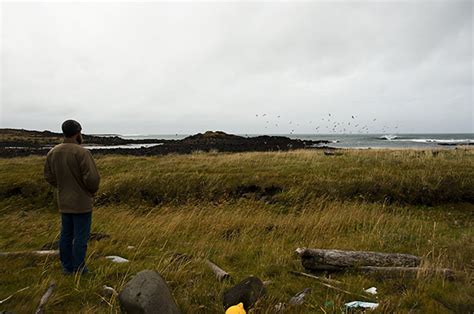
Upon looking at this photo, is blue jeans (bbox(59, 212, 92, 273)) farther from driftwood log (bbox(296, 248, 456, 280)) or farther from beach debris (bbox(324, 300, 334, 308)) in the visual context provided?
beach debris (bbox(324, 300, 334, 308))

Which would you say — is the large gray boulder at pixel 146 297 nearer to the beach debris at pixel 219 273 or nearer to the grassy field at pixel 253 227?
the grassy field at pixel 253 227

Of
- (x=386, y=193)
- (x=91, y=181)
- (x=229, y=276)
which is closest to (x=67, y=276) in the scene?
(x=91, y=181)

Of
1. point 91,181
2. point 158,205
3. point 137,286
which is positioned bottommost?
point 158,205

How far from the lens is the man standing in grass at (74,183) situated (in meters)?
4.79

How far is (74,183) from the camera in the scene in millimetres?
4828

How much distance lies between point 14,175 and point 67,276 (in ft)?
45.6

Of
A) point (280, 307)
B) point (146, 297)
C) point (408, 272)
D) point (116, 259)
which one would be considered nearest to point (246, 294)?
point (280, 307)

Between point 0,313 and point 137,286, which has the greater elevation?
point 137,286

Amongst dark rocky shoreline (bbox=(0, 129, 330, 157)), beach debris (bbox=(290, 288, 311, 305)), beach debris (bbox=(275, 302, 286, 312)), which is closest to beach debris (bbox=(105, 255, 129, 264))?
beach debris (bbox=(275, 302, 286, 312))

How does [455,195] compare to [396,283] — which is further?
[455,195]

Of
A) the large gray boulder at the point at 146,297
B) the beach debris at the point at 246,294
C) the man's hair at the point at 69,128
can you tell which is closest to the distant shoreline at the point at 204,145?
the man's hair at the point at 69,128

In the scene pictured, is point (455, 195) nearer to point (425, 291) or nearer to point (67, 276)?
point (425, 291)

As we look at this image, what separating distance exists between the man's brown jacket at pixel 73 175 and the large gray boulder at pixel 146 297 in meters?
1.92

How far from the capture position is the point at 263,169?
16359 mm
